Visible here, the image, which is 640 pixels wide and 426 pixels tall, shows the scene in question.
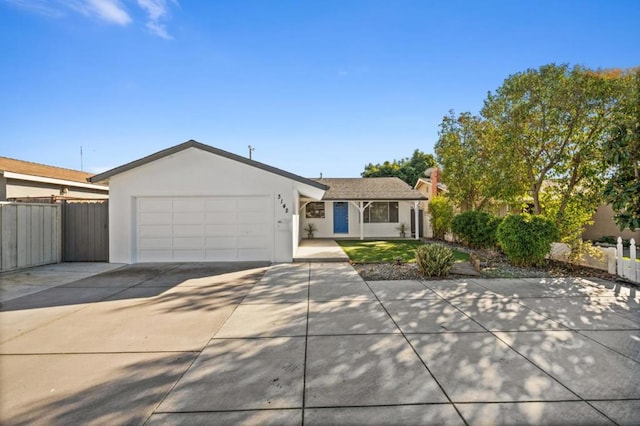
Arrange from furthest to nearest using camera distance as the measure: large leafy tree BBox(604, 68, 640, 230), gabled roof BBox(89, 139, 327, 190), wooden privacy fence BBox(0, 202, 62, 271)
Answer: gabled roof BBox(89, 139, 327, 190) → wooden privacy fence BBox(0, 202, 62, 271) → large leafy tree BBox(604, 68, 640, 230)

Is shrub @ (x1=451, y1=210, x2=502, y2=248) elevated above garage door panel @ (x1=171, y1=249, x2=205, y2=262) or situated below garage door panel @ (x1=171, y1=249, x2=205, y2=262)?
above

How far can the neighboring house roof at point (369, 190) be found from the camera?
58.4ft

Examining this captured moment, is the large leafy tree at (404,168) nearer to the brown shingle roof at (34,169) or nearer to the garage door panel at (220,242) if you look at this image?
the garage door panel at (220,242)

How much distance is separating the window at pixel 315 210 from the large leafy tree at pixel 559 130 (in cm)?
1019

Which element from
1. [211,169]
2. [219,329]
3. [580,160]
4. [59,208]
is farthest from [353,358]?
[59,208]

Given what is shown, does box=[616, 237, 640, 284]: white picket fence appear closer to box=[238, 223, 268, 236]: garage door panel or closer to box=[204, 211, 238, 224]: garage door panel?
box=[238, 223, 268, 236]: garage door panel

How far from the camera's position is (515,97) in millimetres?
10555

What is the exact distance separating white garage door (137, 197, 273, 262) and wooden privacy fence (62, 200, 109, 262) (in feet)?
4.17

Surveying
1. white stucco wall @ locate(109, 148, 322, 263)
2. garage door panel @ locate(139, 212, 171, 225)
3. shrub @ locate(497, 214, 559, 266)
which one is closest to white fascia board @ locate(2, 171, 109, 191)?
white stucco wall @ locate(109, 148, 322, 263)

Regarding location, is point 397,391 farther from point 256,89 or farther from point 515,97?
point 256,89

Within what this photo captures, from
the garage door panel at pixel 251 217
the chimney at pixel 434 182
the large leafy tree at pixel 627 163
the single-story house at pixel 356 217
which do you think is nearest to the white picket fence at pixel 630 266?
the large leafy tree at pixel 627 163

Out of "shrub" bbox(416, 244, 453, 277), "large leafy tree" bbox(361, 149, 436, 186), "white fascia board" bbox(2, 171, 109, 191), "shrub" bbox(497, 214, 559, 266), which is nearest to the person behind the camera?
"shrub" bbox(416, 244, 453, 277)

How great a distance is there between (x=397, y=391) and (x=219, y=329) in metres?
2.69

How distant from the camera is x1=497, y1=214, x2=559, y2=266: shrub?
8844 millimetres
